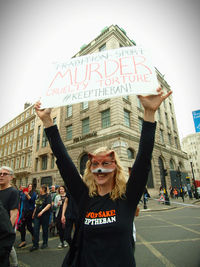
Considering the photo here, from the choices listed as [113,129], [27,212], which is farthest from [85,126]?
[27,212]

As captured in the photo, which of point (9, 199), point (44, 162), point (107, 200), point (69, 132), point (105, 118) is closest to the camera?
point (107, 200)

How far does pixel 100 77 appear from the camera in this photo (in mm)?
2092

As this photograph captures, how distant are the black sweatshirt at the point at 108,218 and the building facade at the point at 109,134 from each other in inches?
524

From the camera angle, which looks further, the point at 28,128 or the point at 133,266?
the point at 28,128

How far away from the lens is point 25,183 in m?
26.6

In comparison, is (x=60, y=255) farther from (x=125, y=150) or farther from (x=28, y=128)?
(x=28, y=128)

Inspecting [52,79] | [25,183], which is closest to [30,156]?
[25,183]

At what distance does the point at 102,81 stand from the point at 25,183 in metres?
29.2

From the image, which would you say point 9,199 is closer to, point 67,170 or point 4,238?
point 4,238

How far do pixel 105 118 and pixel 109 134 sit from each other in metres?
2.42

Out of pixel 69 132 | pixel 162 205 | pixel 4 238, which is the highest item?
pixel 69 132

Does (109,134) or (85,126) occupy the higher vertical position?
(85,126)

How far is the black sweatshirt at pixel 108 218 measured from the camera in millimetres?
1148

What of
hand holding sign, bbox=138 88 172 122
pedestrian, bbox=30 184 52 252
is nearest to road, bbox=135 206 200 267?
pedestrian, bbox=30 184 52 252
